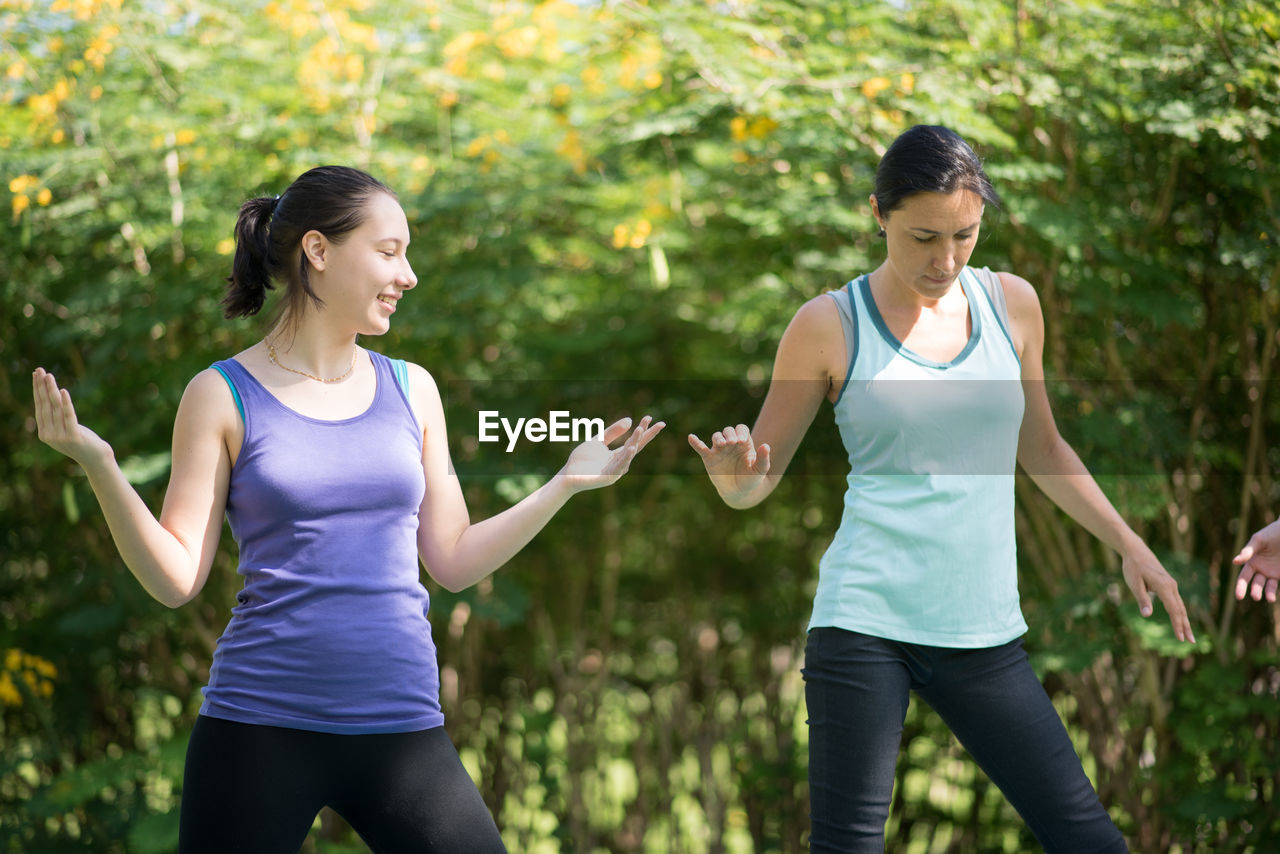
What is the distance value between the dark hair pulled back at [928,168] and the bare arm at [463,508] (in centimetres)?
60

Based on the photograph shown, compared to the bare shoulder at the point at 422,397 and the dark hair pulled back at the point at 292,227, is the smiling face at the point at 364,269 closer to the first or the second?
the dark hair pulled back at the point at 292,227

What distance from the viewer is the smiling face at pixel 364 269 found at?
6.66 feet

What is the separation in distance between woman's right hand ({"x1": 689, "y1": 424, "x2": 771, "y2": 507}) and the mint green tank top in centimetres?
19

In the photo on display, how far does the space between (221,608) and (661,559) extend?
1.75 m

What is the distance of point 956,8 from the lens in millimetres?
3395

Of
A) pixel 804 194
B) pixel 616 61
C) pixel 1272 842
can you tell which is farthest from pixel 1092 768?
pixel 616 61

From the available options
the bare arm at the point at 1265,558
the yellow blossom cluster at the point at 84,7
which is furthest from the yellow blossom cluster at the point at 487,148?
the bare arm at the point at 1265,558

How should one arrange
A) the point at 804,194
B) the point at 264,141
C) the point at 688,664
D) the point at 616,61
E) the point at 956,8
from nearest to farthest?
the point at 956,8 → the point at 804,194 → the point at 264,141 → the point at 616,61 → the point at 688,664

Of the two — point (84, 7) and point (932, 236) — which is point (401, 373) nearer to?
point (932, 236)

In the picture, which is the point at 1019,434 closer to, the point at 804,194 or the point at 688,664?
the point at 804,194

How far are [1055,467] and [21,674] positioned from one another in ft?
12.7

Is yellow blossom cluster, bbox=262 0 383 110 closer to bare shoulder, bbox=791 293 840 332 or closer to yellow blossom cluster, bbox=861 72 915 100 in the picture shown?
yellow blossom cluster, bbox=861 72 915 100

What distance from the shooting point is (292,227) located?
81.1 inches

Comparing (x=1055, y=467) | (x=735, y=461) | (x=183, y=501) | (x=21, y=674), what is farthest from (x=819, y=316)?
(x=21, y=674)
